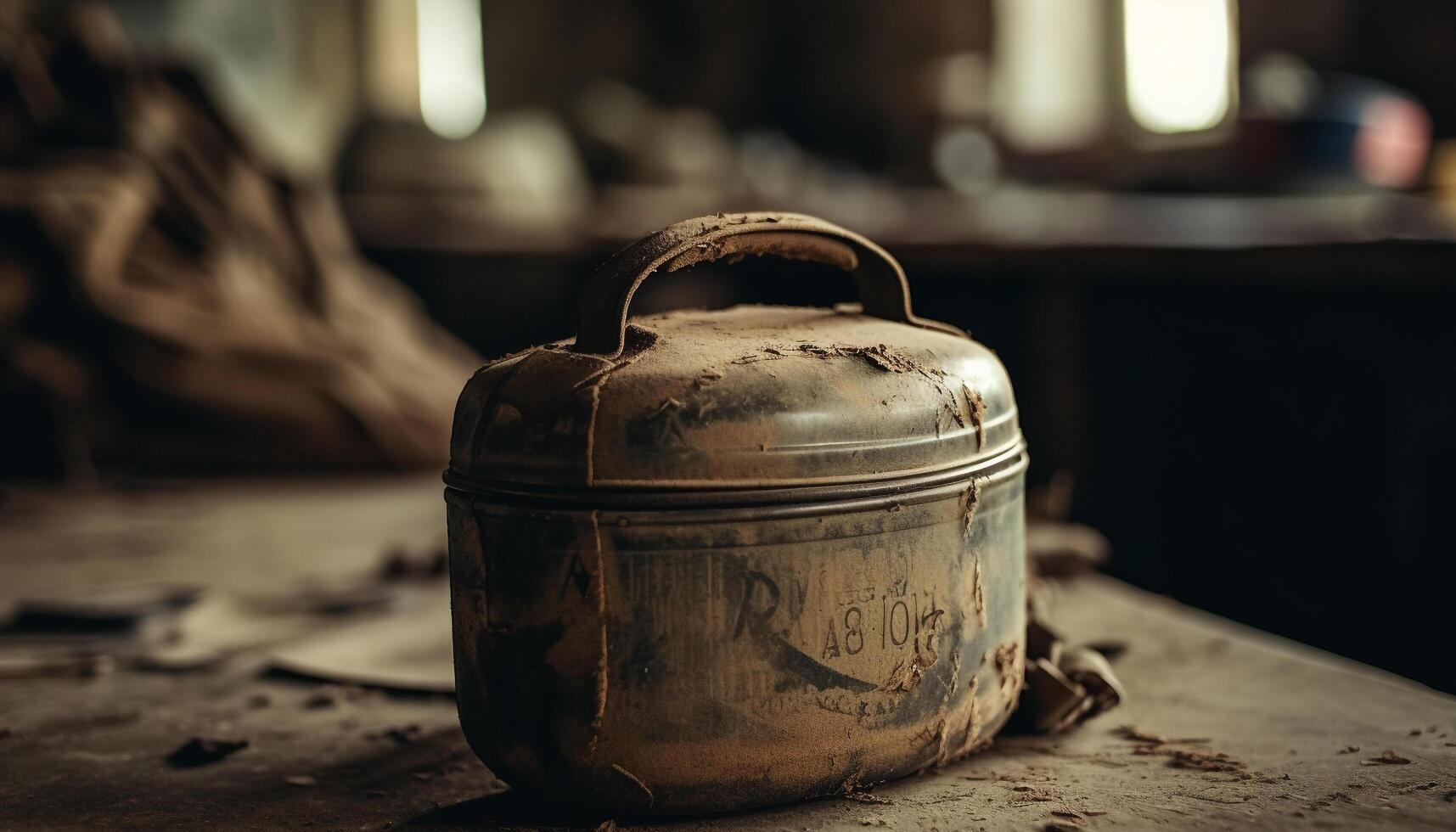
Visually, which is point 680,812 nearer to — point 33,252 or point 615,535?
point 615,535

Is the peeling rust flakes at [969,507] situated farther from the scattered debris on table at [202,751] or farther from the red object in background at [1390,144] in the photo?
the red object in background at [1390,144]

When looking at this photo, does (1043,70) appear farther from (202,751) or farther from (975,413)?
(202,751)

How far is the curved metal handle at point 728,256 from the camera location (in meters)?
1.34

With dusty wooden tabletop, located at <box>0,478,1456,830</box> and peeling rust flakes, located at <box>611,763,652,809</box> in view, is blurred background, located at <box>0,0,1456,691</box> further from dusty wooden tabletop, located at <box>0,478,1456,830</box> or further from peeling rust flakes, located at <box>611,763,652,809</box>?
peeling rust flakes, located at <box>611,763,652,809</box>

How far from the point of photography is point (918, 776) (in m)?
1.44

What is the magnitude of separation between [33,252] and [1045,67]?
7.17 m

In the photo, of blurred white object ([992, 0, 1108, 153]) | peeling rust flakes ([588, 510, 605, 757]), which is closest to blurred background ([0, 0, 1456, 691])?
Answer: blurred white object ([992, 0, 1108, 153])

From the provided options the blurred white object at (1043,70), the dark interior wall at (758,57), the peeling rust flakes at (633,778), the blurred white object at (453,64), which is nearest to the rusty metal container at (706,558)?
the peeling rust flakes at (633,778)

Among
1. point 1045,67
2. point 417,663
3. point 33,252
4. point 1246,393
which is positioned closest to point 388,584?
point 417,663

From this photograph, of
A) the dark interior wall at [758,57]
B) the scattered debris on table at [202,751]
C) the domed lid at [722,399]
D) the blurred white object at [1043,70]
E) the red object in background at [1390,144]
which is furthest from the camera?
the dark interior wall at [758,57]

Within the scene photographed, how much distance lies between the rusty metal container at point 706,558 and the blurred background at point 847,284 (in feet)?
4.75

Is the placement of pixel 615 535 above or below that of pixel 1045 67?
below

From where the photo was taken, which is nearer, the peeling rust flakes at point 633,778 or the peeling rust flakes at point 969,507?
the peeling rust flakes at point 633,778

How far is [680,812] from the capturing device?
1.30m
